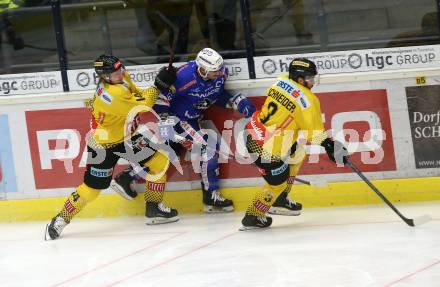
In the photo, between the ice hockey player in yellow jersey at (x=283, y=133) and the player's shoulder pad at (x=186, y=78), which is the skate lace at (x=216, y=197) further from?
the player's shoulder pad at (x=186, y=78)

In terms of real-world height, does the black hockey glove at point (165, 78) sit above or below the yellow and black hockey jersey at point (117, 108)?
above

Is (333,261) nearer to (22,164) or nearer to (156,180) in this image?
(156,180)

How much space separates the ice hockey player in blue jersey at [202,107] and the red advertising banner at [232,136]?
0.14m

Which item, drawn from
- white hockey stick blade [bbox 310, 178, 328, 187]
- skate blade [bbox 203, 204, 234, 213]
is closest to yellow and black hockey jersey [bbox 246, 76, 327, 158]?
white hockey stick blade [bbox 310, 178, 328, 187]

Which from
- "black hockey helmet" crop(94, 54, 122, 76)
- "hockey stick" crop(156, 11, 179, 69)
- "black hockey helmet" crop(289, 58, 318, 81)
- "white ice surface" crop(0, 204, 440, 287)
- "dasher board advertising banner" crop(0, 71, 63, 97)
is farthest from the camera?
"dasher board advertising banner" crop(0, 71, 63, 97)

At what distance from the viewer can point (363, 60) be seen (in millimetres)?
7219

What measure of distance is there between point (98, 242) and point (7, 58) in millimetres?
1974

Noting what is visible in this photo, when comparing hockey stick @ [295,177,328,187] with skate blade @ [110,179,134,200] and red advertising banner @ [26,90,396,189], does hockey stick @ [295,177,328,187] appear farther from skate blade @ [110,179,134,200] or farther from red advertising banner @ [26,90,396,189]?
skate blade @ [110,179,134,200]

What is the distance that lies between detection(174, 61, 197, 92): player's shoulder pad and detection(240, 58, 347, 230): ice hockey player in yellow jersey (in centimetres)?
68

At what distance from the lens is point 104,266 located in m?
6.23

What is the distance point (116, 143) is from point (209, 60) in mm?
947

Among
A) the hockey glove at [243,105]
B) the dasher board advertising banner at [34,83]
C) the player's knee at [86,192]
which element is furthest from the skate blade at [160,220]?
the dasher board advertising banner at [34,83]

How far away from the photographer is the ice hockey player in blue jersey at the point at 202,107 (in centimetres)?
726

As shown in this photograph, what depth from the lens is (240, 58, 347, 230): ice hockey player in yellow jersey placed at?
21.1 feet
